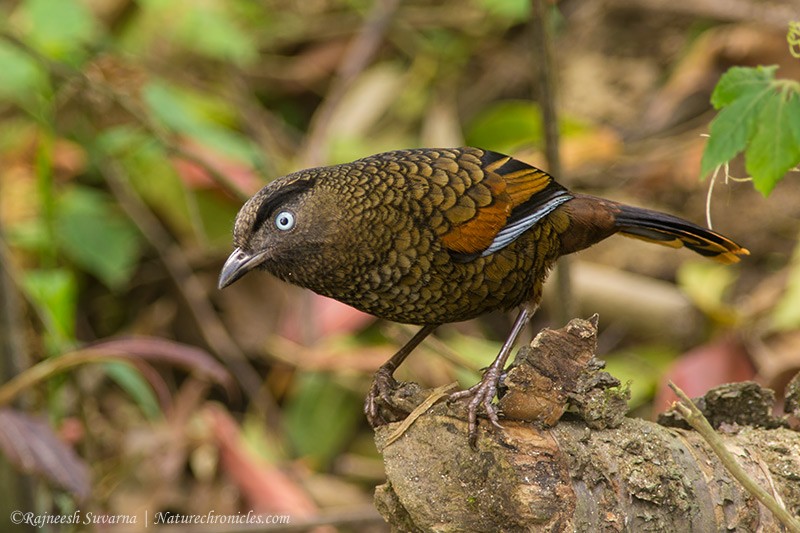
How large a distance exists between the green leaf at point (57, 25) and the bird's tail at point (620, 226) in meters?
2.65

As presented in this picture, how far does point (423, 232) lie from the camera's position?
9.82 ft

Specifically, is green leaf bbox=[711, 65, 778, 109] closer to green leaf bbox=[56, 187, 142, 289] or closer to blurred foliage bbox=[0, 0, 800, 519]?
blurred foliage bbox=[0, 0, 800, 519]

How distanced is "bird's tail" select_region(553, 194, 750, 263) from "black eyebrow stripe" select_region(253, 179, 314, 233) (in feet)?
2.67

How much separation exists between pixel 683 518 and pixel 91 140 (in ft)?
14.2

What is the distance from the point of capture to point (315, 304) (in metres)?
5.93

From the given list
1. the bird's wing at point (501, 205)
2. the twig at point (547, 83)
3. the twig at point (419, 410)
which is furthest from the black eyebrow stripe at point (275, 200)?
the twig at point (547, 83)

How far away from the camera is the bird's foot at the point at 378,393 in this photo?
2.93 m

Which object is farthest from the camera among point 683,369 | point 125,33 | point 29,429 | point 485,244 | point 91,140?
point 125,33

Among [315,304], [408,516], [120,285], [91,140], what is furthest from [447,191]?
[120,285]

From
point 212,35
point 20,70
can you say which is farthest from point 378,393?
point 212,35

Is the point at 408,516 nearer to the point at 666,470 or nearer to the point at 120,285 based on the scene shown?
the point at 666,470

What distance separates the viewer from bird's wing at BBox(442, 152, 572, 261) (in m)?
2.99

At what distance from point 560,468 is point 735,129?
1008 mm

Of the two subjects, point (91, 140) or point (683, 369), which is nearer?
point (683, 369)
